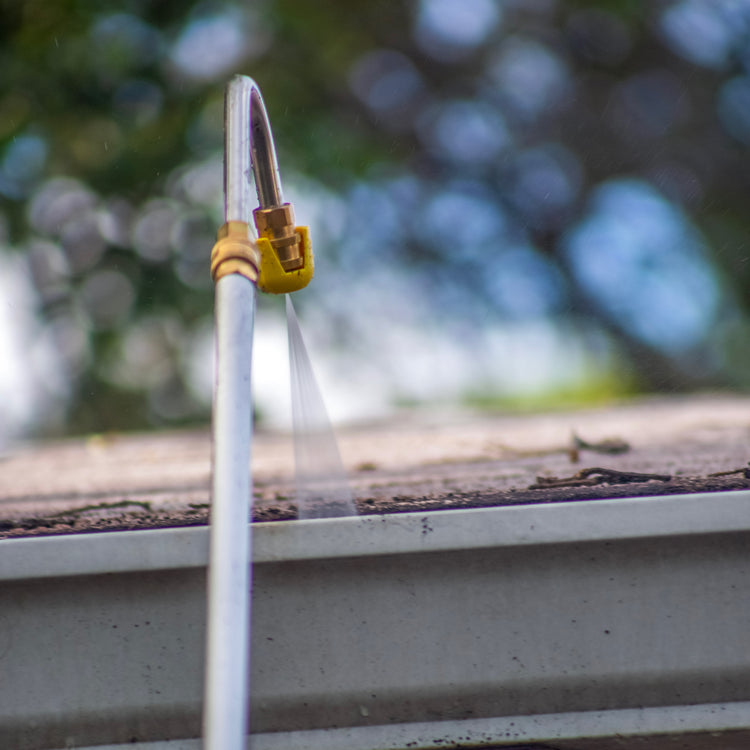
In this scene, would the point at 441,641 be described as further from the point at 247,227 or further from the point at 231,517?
the point at 247,227

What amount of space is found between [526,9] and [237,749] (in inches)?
243

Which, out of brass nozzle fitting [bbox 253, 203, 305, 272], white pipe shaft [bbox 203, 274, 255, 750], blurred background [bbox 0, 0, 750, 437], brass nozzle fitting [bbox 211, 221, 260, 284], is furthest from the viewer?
blurred background [bbox 0, 0, 750, 437]

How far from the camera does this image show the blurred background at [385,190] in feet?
16.6

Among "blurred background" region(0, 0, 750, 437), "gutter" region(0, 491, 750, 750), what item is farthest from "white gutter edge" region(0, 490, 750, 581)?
"blurred background" region(0, 0, 750, 437)

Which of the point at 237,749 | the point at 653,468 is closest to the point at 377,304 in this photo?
the point at 653,468

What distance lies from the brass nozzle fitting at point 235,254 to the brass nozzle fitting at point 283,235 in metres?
0.08

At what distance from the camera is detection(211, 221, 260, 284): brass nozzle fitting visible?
65 cm

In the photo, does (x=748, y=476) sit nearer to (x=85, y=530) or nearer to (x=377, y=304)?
(x=85, y=530)

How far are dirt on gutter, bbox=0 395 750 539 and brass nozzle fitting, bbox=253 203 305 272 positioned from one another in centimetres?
26

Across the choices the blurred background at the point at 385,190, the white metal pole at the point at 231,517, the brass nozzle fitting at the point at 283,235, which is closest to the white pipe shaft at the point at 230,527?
the white metal pole at the point at 231,517

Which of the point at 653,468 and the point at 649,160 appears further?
the point at 649,160

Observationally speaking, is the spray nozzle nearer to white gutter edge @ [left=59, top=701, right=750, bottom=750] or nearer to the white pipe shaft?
the white pipe shaft

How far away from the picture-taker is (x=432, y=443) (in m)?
1.68

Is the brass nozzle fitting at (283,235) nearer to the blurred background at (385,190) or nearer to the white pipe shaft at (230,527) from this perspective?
the white pipe shaft at (230,527)
